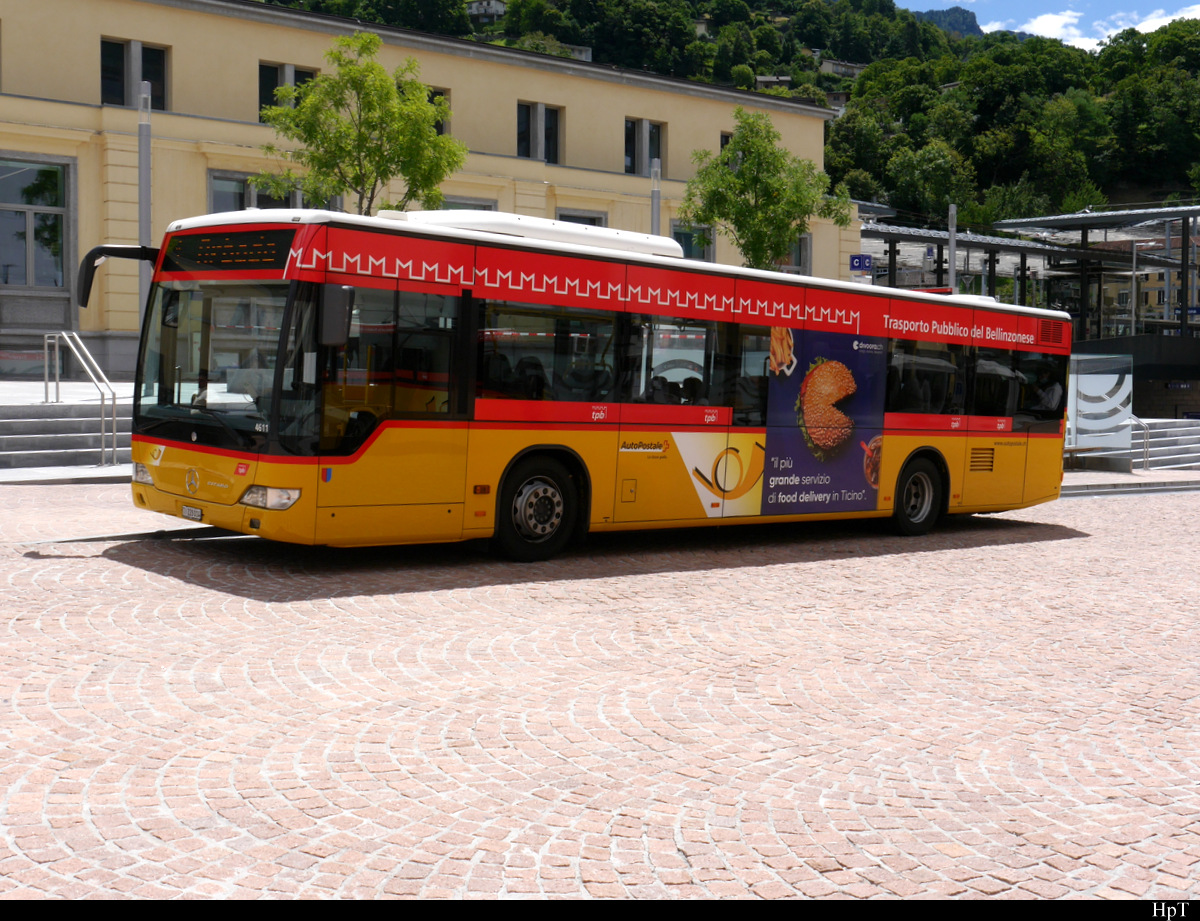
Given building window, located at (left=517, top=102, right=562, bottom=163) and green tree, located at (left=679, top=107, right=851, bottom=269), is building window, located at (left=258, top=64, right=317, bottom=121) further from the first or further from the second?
green tree, located at (left=679, top=107, right=851, bottom=269)

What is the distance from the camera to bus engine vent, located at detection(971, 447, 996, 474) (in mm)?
16562

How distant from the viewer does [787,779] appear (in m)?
5.47

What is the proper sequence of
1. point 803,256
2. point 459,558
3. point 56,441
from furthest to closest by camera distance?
point 803,256, point 56,441, point 459,558

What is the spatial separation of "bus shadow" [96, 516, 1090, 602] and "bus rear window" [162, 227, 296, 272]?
2466 mm

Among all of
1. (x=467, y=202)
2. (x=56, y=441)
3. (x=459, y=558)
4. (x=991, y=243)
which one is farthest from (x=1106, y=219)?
(x=459, y=558)

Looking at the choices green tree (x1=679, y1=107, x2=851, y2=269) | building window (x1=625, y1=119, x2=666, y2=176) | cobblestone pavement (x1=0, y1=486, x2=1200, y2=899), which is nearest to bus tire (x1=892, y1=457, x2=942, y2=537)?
cobblestone pavement (x1=0, y1=486, x2=1200, y2=899)

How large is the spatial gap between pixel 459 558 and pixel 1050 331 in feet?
32.7

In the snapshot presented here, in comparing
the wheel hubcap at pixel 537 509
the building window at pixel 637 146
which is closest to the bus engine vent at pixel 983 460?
the wheel hubcap at pixel 537 509

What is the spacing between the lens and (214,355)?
10477 millimetres

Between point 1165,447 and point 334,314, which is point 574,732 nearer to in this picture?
point 334,314

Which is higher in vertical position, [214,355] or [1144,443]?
[214,355]

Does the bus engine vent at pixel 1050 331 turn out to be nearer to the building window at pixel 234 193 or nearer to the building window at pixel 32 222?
the building window at pixel 234 193

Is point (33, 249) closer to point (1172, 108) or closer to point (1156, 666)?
point (1156, 666)

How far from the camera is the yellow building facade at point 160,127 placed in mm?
29703
